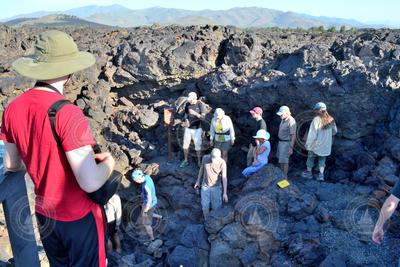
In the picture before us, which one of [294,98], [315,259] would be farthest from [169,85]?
[315,259]

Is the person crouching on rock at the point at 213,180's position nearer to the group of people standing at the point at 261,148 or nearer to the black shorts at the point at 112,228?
the group of people standing at the point at 261,148

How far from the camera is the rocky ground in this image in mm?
6578

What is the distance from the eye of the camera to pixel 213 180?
24.9 feet

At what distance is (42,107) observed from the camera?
74.3 inches

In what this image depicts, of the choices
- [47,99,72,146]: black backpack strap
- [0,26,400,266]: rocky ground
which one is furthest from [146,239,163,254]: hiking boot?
[47,99,72,146]: black backpack strap

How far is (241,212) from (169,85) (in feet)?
20.5

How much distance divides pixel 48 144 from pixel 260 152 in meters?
6.07

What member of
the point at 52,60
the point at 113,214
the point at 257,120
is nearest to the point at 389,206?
the point at 52,60

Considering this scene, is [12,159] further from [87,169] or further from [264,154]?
[264,154]

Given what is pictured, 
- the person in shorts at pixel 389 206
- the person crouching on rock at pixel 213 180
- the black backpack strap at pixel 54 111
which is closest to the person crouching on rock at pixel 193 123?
the person crouching on rock at pixel 213 180

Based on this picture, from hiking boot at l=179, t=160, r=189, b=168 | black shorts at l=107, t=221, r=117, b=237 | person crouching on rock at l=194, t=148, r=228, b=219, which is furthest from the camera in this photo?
hiking boot at l=179, t=160, r=189, b=168

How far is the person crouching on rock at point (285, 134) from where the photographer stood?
7734mm

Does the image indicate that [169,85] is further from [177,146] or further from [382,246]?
[382,246]

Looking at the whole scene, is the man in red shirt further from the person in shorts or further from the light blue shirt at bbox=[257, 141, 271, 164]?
the light blue shirt at bbox=[257, 141, 271, 164]
